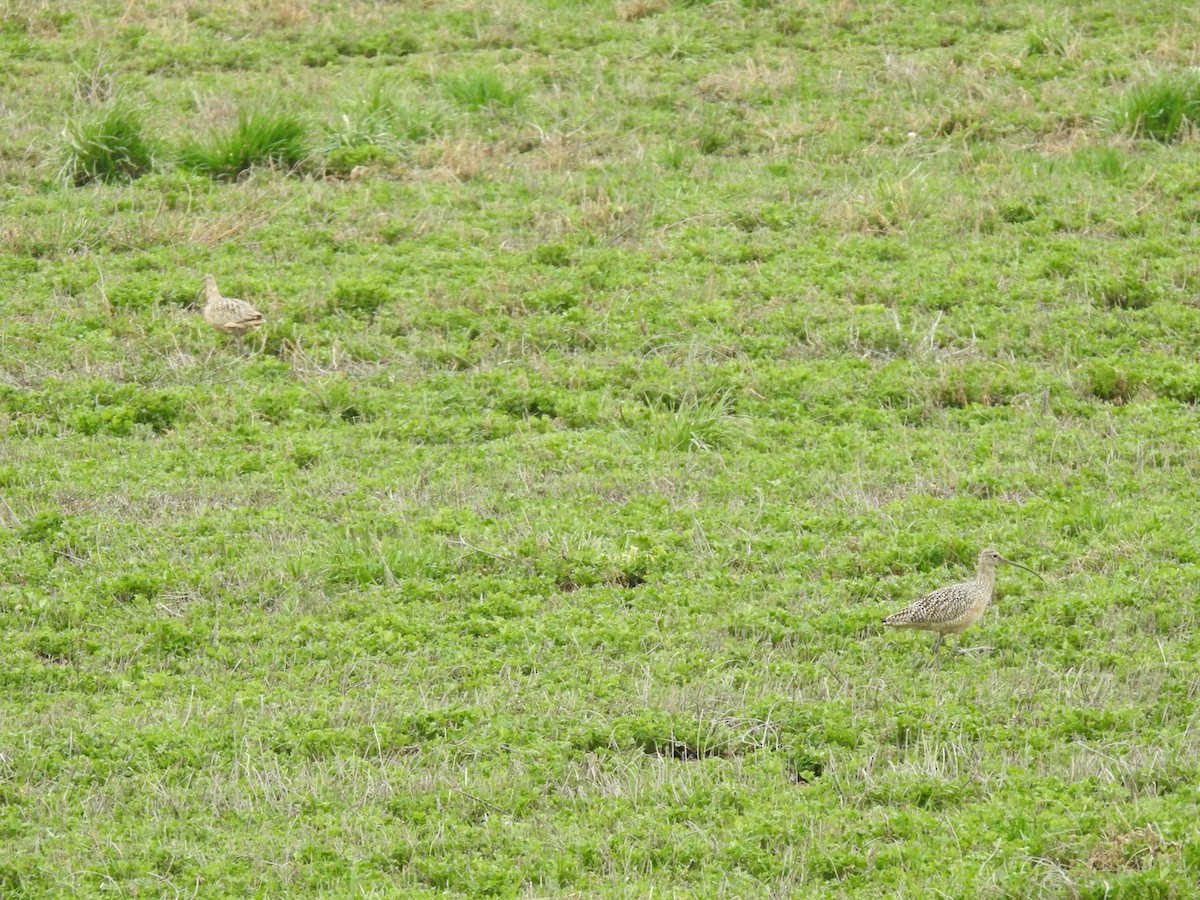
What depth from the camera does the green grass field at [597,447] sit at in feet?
23.1

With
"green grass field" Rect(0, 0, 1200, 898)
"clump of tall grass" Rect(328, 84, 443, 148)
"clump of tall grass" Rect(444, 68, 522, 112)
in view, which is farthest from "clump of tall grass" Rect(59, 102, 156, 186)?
"clump of tall grass" Rect(444, 68, 522, 112)

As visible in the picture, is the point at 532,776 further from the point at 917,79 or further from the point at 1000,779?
the point at 917,79

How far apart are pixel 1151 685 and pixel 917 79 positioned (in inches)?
413

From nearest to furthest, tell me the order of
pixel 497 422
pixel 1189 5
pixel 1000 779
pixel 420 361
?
pixel 1000 779 < pixel 497 422 < pixel 420 361 < pixel 1189 5

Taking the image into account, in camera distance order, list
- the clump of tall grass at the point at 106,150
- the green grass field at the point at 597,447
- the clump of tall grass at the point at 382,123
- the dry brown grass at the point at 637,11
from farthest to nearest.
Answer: the dry brown grass at the point at 637,11 → the clump of tall grass at the point at 382,123 → the clump of tall grass at the point at 106,150 → the green grass field at the point at 597,447

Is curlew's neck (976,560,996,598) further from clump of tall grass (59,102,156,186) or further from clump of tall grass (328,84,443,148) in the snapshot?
clump of tall grass (59,102,156,186)

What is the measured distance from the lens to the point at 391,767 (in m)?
7.47

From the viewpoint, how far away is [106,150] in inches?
613

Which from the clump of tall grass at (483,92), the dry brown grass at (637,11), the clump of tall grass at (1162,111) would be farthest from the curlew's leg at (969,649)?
the dry brown grass at (637,11)

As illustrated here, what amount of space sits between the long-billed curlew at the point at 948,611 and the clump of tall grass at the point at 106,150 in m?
9.81

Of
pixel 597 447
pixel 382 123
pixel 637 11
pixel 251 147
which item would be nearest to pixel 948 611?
pixel 597 447

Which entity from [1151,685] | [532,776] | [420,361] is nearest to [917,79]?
[420,361]

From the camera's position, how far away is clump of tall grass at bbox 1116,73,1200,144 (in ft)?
51.6

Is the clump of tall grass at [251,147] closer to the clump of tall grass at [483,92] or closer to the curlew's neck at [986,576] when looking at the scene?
the clump of tall grass at [483,92]
